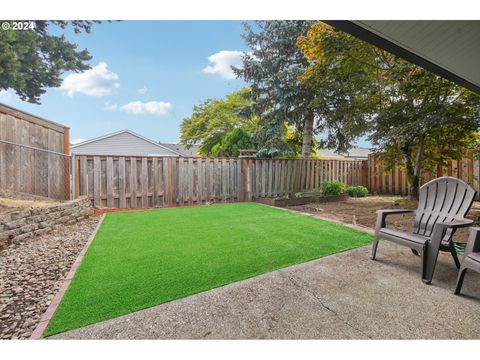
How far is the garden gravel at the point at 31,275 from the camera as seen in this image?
5.80 ft

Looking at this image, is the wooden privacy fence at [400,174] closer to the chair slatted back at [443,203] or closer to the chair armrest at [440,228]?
the chair slatted back at [443,203]

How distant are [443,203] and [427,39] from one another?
5.81ft

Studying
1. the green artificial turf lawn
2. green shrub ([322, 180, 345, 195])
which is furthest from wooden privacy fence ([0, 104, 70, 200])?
green shrub ([322, 180, 345, 195])

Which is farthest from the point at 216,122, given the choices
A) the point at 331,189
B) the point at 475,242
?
the point at 475,242

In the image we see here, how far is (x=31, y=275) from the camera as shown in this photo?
2498mm

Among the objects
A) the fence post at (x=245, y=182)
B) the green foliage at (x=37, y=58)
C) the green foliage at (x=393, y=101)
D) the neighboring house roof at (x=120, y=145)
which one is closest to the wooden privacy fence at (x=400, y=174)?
the green foliage at (x=393, y=101)

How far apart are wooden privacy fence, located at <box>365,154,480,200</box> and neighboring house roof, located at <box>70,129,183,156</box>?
12.5 m

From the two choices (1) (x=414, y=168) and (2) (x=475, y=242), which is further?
(1) (x=414, y=168)

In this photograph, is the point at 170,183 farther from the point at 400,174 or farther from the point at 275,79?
the point at 400,174

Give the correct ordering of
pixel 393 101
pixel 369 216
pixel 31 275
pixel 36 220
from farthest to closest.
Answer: pixel 393 101 → pixel 369 216 → pixel 36 220 → pixel 31 275

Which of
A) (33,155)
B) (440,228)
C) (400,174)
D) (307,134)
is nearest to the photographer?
(440,228)

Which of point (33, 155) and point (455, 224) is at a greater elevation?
point (33, 155)

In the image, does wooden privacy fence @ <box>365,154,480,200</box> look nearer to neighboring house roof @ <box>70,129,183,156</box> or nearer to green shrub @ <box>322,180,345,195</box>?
green shrub @ <box>322,180,345,195</box>
